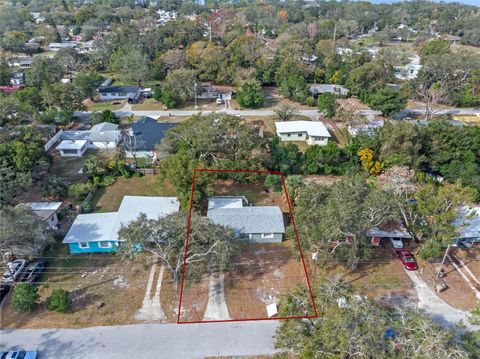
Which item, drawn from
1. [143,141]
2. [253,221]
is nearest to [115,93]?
[143,141]

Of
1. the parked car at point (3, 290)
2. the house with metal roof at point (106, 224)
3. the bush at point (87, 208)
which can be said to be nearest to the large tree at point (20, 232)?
the parked car at point (3, 290)

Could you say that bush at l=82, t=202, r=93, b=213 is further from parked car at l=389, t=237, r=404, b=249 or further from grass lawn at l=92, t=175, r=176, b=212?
parked car at l=389, t=237, r=404, b=249

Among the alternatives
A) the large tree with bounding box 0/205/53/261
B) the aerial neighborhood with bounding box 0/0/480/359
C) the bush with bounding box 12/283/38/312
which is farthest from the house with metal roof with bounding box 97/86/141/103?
the bush with bounding box 12/283/38/312

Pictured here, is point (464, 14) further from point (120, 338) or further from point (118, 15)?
point (120, 338)

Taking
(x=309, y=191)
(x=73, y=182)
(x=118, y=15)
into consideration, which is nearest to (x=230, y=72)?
(x=73, y=182)

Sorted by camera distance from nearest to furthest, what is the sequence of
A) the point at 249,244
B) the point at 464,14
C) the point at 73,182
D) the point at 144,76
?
the point at 249,244 → the point at 73,182 → the point at 144,76 → the point at 464,14
